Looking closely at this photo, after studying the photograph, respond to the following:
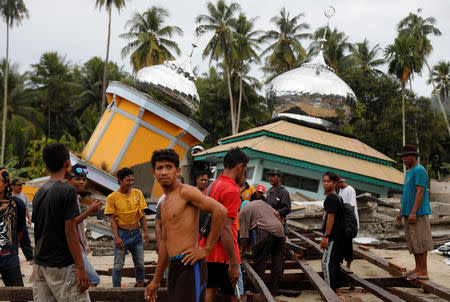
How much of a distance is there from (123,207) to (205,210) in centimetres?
309

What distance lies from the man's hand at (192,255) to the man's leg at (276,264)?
9.78 ft

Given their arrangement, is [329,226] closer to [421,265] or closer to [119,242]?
[421,265]

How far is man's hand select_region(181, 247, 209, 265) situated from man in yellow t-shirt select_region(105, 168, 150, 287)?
298 cm

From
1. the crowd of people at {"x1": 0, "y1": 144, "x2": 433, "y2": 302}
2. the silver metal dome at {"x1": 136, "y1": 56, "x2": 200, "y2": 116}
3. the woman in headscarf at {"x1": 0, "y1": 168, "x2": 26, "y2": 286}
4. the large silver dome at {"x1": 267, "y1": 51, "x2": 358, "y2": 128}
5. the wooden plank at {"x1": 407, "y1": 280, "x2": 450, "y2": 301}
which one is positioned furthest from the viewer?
the large silver dome at {"x1": 267, "y1": 51, "x2": 358, "y2": 128}

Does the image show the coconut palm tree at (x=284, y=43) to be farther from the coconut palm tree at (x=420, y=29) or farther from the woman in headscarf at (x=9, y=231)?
the woman in headscarf at (x=9, y=231)

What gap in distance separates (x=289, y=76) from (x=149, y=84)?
9514mm

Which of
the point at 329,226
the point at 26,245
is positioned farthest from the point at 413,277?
the point at 26,245

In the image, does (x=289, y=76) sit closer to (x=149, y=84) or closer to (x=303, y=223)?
(x=149, y=84)

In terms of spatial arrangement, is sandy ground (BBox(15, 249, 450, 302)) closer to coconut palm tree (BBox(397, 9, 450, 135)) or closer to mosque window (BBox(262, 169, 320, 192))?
mosque window (BBox(262, 169, 320, 192))

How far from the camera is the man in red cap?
20.5 ft

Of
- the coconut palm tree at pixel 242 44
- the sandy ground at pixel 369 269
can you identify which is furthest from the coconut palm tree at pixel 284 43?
the sandy ground at pixel 369 269

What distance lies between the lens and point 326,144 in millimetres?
23969

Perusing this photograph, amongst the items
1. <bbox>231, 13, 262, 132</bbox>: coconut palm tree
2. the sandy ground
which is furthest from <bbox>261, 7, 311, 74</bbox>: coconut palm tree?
the sandy ground

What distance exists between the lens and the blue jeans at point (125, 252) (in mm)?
6418
